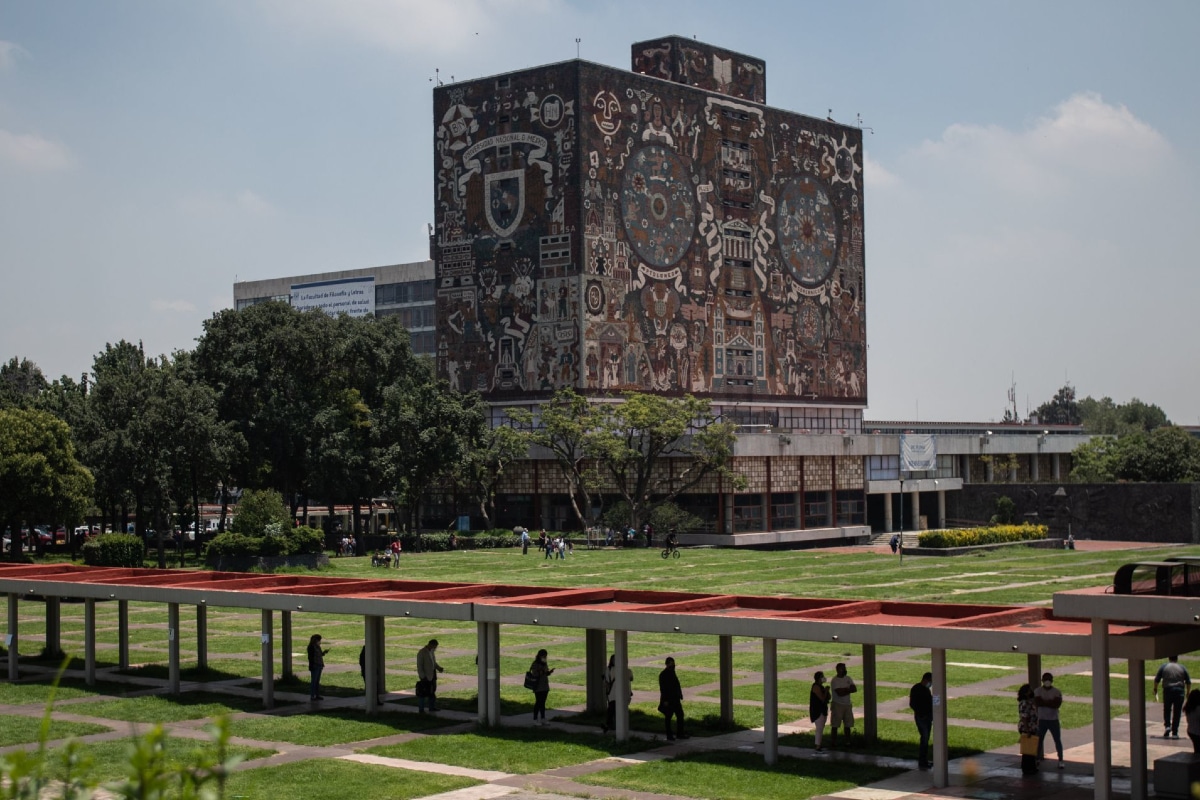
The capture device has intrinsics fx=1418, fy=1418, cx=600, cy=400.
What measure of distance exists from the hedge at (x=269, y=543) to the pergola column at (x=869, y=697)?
47158 millimetres

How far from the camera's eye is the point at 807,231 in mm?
113500

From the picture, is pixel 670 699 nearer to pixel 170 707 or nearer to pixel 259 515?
pixel 170 707

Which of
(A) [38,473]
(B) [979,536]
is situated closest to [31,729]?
(A) [38,473]

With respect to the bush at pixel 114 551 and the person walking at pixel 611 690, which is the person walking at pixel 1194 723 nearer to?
the person walking at pixel 611 690

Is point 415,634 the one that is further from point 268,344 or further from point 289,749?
point 268,344

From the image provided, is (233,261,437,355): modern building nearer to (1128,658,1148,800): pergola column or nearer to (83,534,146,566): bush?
(83,534,146,566): bush

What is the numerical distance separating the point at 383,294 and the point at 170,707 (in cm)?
11947

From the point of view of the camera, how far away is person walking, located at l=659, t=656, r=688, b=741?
28125 millimetres

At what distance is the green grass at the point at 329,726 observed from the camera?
29.1m

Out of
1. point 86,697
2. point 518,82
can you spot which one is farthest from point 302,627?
point 518,82

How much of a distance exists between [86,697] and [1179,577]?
2511 cm

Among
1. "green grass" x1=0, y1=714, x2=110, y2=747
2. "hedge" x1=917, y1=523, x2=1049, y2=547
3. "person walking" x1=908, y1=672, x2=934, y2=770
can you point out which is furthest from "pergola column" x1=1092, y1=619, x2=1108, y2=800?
"hedge" x1=917, y1=523, x2=1049, y2=547

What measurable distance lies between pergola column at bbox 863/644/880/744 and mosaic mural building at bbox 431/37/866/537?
68.4 metres

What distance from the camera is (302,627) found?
159 feet
